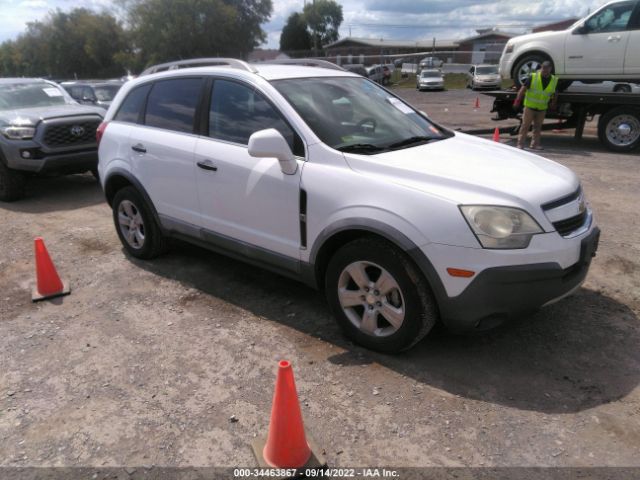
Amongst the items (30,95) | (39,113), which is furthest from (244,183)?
(30,95)

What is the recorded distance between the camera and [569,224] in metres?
3.11

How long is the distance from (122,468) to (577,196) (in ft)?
10.1

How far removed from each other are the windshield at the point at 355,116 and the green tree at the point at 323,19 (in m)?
76.3

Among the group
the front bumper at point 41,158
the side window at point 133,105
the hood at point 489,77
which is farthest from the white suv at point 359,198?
the hood at point 489,77

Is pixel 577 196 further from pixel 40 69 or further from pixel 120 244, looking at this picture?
pixel 40 69

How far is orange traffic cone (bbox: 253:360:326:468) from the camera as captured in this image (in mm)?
2336

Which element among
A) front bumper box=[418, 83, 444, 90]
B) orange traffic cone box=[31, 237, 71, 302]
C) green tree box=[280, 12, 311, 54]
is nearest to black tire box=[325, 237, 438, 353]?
orange traffic cone box=[31, 237, 71, 302]

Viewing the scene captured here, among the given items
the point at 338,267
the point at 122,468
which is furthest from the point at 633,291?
the point at 122,468

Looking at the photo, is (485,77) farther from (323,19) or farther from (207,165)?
(323,19)

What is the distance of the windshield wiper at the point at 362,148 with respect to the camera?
342 centimetres

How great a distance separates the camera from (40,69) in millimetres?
83000

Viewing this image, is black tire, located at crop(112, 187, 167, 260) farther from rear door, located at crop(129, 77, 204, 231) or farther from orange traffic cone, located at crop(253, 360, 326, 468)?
orange traffic cone, located at crop(253, 360, 326, 468)

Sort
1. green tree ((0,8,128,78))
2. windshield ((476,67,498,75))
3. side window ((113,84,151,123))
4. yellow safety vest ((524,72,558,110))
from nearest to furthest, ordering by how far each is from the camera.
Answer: side window ((113,84,151,123))
yellow safety vest ((524,72,558,110))
windshield ((476,67,498,75))
green tree ((0,8,128,78))

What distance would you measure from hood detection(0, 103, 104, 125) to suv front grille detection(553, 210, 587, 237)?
751 cm
